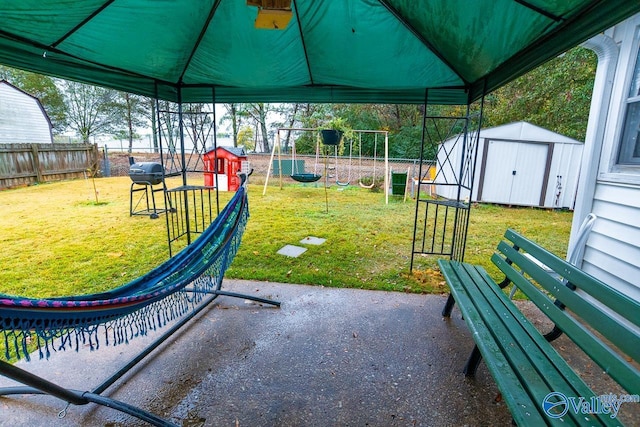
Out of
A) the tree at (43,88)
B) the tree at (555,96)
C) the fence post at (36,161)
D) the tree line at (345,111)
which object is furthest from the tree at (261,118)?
the tree at (555,96)

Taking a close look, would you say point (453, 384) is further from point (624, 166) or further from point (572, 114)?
point (572, 114)

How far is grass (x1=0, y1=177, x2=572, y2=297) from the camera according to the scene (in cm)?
318

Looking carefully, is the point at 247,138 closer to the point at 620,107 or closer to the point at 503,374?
the point at 620,107

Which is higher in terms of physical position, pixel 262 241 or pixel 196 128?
pixel 196 128

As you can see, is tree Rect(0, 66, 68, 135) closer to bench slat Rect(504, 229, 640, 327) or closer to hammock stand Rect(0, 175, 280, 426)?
hammock stand Rect(0, 175, 280, 426)

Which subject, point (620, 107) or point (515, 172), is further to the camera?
point (515, 172)

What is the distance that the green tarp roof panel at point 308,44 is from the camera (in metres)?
1.67

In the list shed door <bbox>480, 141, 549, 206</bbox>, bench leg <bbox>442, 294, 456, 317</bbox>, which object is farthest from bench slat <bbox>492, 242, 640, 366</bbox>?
shed door <bbox>480, 141, 549, 206</bbox>

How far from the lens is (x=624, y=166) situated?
2.44 m

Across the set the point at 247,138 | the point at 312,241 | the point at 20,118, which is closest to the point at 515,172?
the point at 312,241

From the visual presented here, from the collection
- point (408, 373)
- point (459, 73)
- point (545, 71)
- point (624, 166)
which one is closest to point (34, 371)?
point (408, 373)

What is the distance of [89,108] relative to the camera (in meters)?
18.9

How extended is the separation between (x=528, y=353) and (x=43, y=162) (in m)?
12.4

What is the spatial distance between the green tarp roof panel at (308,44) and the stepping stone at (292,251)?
6.10 feet
